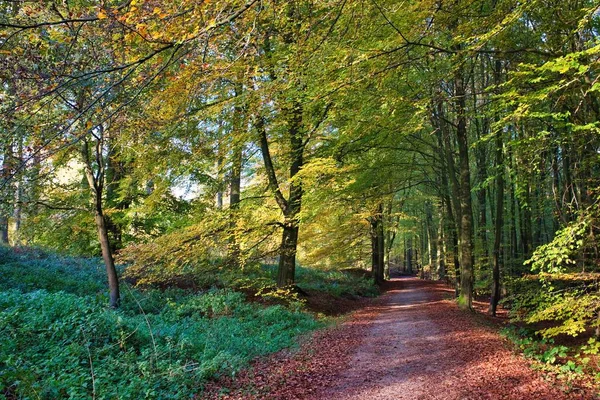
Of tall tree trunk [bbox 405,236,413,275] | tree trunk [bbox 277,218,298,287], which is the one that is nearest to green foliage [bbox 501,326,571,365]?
tree trunk [bbox 277,218,298,287]

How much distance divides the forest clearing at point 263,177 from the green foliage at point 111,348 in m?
0.05

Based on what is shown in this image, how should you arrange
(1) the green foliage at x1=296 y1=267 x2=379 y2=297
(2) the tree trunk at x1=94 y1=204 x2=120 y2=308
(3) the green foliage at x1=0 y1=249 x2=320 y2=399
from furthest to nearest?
1. (1) the green foliage at x1=296 y1=267 x2=379 y2=297
2. (2) the tree trunk at x1=94 y1=204 x2=120 y2=308
3. (3) the green foliage at x1=0 y1=249 x2=320 y2=399

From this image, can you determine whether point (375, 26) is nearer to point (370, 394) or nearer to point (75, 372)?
point (370, 394)

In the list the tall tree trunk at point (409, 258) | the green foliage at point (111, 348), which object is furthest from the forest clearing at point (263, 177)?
the tall tree trunk at point (409, 258)

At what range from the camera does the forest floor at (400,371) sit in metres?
5.45

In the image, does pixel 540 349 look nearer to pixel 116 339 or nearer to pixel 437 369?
pixel 437 369

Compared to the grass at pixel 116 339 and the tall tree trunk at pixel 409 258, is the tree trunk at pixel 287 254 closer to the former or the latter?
the grass at pixel 116 339

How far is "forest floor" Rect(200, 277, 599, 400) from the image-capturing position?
5.45 metres

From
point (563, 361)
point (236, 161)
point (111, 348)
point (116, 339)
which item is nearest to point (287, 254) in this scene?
point (236, 161)

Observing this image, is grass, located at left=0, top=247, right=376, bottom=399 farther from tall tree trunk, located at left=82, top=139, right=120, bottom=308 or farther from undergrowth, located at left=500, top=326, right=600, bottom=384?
undergrowth, located at left=500, top=326, right=600, bottom=384

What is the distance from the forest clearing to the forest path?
0.17 ft

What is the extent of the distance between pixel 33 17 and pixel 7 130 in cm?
97

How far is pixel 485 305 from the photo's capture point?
16641 millimetres

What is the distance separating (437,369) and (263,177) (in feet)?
34.0
